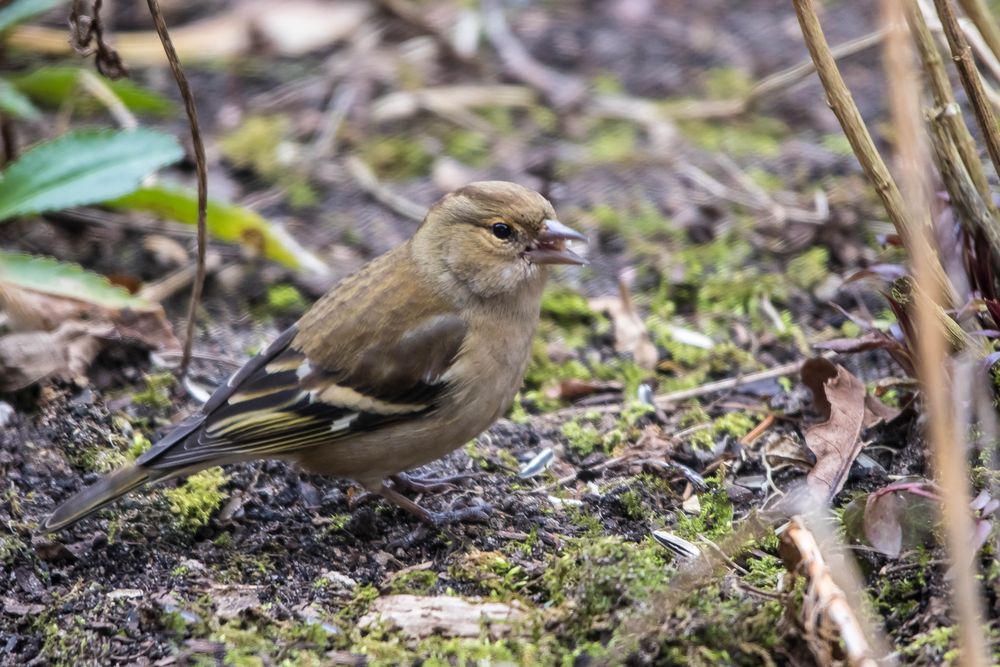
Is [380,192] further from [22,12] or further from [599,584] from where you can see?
[599,584]

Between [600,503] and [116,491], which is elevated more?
[116,491]

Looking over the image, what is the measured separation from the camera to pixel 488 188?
4414 mm

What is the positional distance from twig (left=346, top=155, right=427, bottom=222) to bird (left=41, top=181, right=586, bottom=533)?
1840mm

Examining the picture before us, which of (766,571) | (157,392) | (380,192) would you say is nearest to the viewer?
(766,571)

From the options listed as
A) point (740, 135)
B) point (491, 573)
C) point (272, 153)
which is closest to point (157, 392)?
point (491, 573)

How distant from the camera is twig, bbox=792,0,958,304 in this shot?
10.6 ft

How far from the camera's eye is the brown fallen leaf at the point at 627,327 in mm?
5213

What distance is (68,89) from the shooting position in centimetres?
639

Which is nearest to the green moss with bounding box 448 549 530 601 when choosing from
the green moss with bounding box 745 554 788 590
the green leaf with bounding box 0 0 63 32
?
the green moss with bounding box 745 554 788 590

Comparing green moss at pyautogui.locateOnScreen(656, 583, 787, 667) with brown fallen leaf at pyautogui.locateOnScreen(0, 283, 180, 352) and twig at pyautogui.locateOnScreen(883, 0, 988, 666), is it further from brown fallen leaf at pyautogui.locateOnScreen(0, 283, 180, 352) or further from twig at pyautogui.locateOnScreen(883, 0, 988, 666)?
brown fallen leaf at pyautogui.locateOnScreen(0, 283, 180, 352)

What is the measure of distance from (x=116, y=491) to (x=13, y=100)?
2.66 metres

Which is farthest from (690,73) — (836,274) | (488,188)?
(488,188)

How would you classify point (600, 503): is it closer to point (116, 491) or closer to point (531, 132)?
point (116, 491)

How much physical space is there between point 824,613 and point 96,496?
2.30 metres
